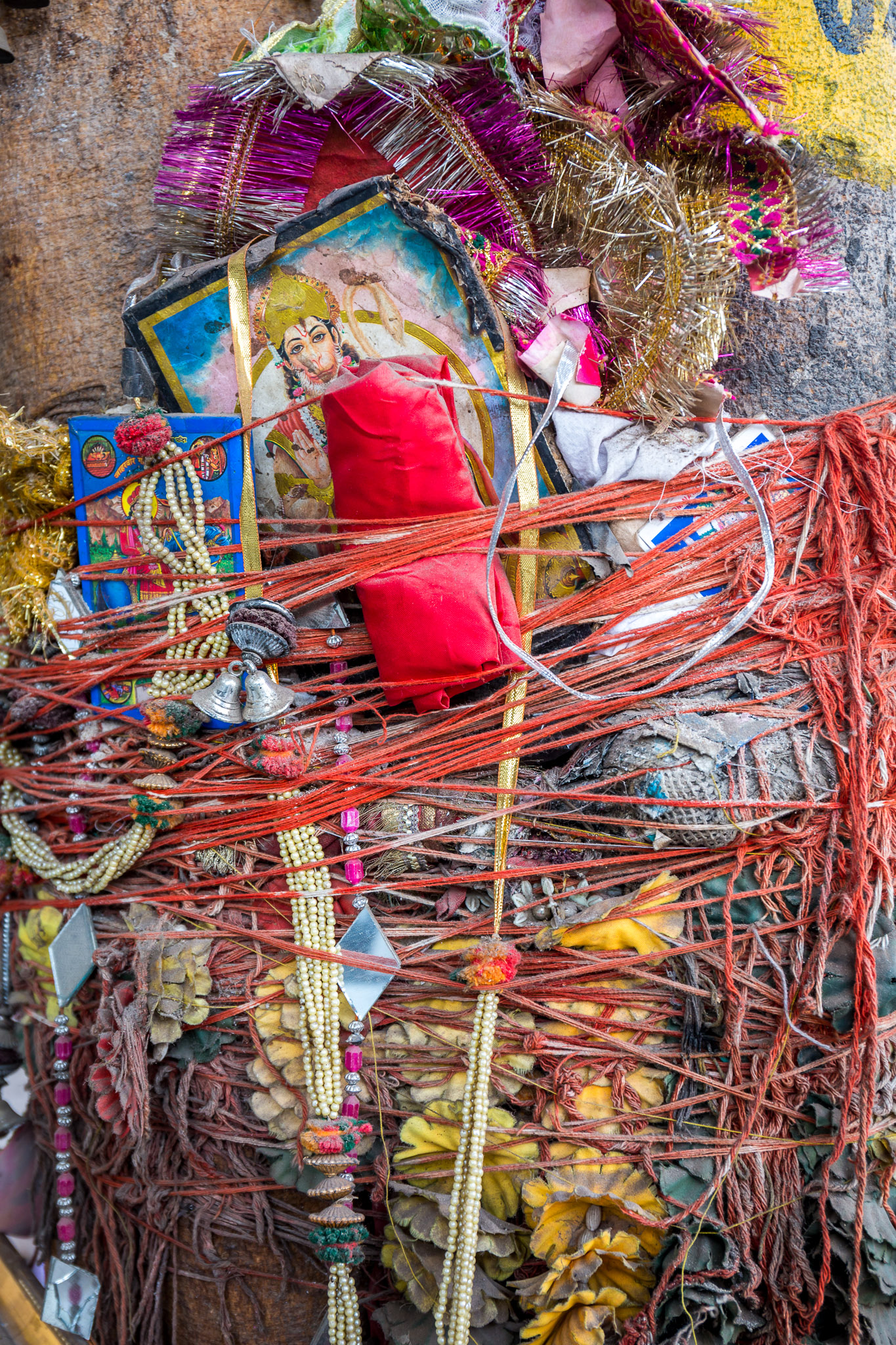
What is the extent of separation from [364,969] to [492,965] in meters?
0.19

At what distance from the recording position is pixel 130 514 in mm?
1318

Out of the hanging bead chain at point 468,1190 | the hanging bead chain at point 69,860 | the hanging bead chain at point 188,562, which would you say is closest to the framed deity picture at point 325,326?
the hanging bead chain at point 188,562

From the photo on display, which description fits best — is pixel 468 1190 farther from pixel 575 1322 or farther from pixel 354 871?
pixel 354 871

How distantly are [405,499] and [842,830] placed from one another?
2.57ft

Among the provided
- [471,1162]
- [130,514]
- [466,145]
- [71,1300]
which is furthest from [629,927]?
[466,145]

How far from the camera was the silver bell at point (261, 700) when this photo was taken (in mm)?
1215

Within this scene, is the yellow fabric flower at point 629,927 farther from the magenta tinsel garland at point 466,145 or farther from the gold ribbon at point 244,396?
the magenta tinsel garland at point 466,145

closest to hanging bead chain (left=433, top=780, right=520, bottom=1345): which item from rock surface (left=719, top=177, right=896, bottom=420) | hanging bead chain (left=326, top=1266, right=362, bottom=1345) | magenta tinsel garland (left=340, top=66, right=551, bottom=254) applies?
hanging bead chain (left=326, top=1266, right=362, bottom=1345)

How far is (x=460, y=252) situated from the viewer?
1282 millimetres

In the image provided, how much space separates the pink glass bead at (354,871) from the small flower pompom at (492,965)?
194 mm

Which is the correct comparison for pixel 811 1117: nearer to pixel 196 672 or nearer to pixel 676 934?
pixel 676 934

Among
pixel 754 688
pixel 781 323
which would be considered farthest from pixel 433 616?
pixel 781 323

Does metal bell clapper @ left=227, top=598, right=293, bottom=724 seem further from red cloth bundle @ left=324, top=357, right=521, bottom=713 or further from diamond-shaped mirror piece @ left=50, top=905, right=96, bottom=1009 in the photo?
diamond-shaped mirror piece @ left=50, top=905, right=96, bottom=1009

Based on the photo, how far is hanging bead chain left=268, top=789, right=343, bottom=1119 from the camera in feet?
3.88
